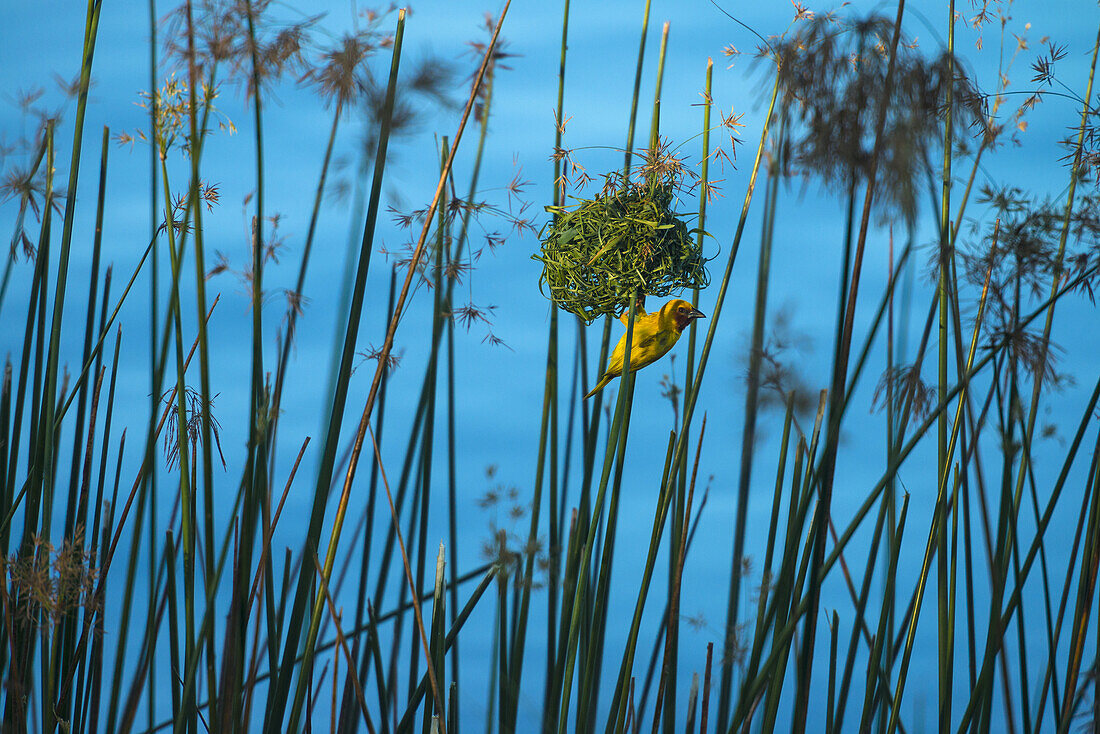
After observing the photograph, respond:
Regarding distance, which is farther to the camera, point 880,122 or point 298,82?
point 298,82

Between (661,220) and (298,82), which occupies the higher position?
(298,82)

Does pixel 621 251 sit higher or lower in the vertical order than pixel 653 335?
higher

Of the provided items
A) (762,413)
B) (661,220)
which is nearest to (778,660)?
(762,413)

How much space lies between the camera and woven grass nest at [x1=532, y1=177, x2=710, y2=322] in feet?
5.07

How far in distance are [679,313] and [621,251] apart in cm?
15

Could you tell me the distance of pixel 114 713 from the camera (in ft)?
5.26

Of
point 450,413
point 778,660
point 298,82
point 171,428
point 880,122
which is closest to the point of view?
point 880,122

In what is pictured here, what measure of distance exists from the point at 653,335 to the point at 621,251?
0.51 ft

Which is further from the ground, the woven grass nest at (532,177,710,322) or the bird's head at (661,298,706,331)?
the woven grass nest at (532,177,710,322)

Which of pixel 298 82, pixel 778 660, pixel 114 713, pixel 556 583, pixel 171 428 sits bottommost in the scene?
pixel 114 713

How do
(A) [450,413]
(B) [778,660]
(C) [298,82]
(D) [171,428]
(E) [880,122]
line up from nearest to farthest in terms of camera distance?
(E) [880,122] < (B) [778,660] < (C) [298,82] < (D) [171,428] < (A) [450,413]

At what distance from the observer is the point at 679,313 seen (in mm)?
1587

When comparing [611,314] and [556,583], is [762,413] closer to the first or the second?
[611,314]

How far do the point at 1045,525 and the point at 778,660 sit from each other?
580 mm
